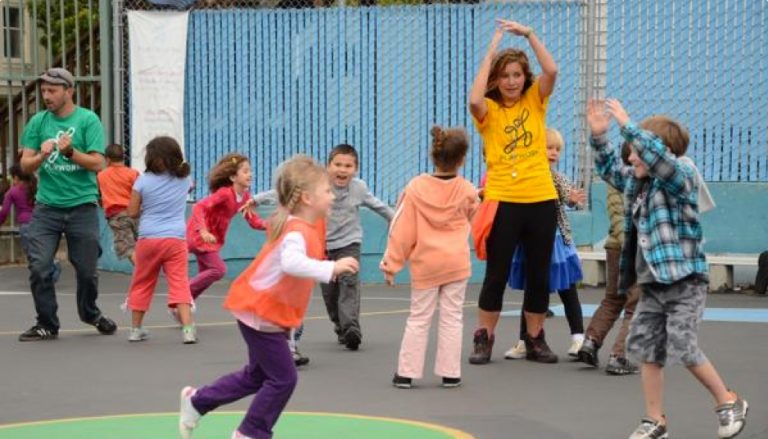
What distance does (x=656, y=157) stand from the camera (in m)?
7.02

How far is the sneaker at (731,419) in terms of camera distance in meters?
7.07

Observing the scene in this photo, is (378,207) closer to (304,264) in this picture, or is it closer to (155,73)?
(304,264)

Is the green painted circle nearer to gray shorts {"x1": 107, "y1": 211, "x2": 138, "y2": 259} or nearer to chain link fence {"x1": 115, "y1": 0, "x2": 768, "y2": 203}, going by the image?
gray shorts {"x1": 107, "y1": 211, "x2": 138, "y2": 259}

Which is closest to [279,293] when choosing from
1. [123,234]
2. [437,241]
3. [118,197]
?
[437,241]

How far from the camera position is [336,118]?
57.5 feet

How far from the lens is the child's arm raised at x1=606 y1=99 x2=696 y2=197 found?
6980 mm

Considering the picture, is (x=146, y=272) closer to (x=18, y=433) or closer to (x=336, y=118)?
(x=18, y=433)

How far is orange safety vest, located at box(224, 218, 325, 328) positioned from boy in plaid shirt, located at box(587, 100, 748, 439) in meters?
1.48

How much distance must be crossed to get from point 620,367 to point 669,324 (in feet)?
7.74

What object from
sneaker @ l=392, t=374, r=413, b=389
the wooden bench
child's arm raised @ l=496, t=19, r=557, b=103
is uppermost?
child's arm raised @ l=496, t=19, r=557, b=103

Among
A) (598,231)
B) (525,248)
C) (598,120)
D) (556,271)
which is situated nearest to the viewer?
(598,120)

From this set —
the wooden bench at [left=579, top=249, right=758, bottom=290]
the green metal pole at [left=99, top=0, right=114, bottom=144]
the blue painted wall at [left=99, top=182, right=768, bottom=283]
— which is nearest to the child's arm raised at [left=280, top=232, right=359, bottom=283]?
the wooden bench at [left=579, top=249, right=758, bottom=290]

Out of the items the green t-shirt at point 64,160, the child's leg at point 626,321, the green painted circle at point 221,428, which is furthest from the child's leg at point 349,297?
the green painted circle at point 221,428

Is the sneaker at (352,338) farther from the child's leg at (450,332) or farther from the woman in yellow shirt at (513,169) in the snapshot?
the child's leg at (450,332)
